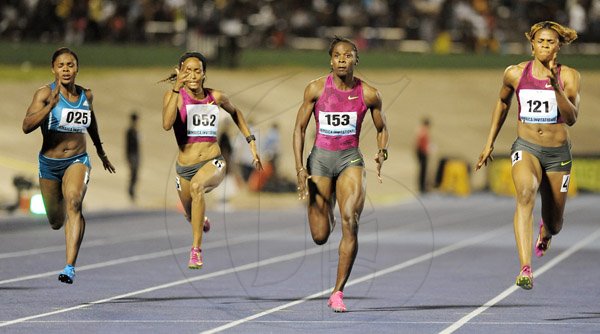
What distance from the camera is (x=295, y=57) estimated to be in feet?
139

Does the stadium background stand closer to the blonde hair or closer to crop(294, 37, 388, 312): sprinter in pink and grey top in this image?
crop(294, 37, 388, 312): sprinter in pink and grey top

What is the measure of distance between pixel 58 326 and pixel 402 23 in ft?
110

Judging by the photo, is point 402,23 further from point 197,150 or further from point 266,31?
point 197,150

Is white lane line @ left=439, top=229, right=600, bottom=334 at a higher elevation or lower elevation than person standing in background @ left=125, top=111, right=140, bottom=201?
lower

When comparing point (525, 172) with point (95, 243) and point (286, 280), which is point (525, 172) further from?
point (95, 243)

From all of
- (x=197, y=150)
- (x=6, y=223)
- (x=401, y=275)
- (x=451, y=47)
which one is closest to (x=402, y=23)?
(x=451, y=47)

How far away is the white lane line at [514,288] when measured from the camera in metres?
11.3

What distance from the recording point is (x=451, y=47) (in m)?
44.6

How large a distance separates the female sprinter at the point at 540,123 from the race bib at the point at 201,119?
251 cm

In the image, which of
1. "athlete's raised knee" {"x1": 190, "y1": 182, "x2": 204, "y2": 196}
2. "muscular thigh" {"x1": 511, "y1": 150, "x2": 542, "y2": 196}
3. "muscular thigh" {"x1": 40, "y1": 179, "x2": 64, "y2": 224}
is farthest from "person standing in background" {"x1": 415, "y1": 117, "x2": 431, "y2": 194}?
"muscular thigh" {"x1": 511, "y1": 150, "x2": 542, "y2": 196}

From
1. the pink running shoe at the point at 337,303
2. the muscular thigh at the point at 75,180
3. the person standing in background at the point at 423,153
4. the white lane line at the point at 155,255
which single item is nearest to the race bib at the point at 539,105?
the pink running shoe at the point at 337,303

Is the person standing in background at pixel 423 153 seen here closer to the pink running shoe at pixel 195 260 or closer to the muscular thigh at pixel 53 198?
the muscular thigh at pixel 53 198

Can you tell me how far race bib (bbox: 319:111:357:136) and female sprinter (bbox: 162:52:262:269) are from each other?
2.40 ft

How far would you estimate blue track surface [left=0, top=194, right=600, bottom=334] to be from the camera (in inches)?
449
